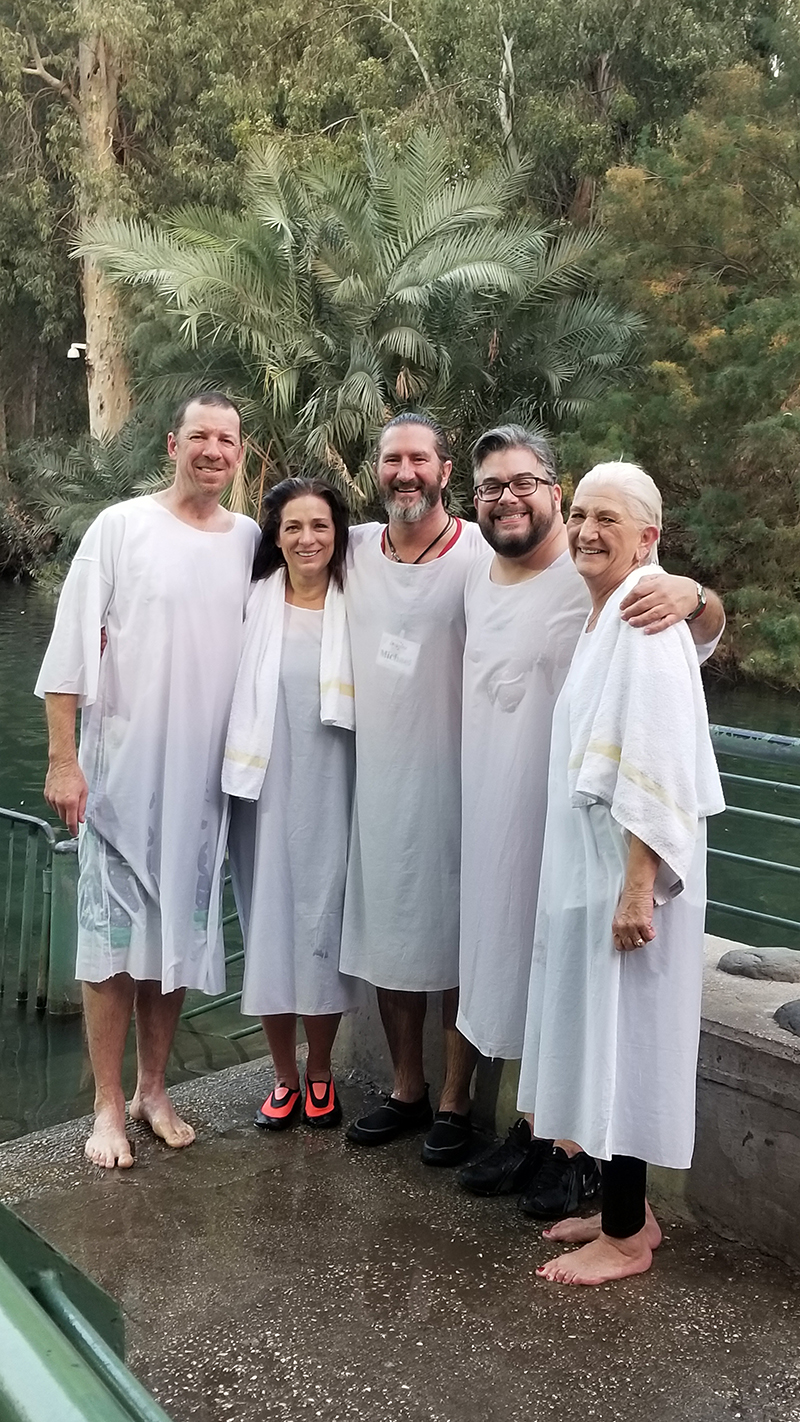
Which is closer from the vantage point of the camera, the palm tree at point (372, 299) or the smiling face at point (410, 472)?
the smiling face at point (410, 472)

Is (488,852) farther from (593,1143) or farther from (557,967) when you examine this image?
(593,1143)

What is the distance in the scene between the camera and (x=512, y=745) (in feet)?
9.82

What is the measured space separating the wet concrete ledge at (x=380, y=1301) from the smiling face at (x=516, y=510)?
1.62 m

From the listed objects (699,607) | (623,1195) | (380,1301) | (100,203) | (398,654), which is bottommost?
(380,1301)

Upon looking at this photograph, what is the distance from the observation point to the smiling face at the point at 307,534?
3334 millimetres

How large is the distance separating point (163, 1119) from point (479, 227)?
17.2m

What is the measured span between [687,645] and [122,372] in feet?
85.2

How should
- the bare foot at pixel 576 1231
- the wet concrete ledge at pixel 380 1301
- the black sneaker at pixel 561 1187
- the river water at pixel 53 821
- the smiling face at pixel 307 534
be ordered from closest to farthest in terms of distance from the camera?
the wet concrete ledge at pixel 380 1301 → the bare foot at pixel 576 1231 → the black sneaker at pixel 561 1187 → the smiling face at pixel 307 534 → the river water at pixel 53 821

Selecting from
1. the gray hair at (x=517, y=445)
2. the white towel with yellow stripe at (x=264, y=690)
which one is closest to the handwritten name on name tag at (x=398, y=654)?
the white towel with yellow stripe at (x=264, y=690)

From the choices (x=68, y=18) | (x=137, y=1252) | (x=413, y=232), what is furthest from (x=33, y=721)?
(x=68, y=18)

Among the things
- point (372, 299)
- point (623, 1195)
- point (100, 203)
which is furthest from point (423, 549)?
point (100, 203)

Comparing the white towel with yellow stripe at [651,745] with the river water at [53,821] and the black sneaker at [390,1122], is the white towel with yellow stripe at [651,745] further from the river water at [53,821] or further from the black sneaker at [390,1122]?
the river water at [53,821]

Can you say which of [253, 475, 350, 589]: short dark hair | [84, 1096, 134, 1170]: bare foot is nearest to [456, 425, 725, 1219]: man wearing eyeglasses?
[253, 475, 350, 589]: short dark hair

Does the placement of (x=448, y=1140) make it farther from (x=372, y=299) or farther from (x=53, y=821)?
(x=372, y=299)
